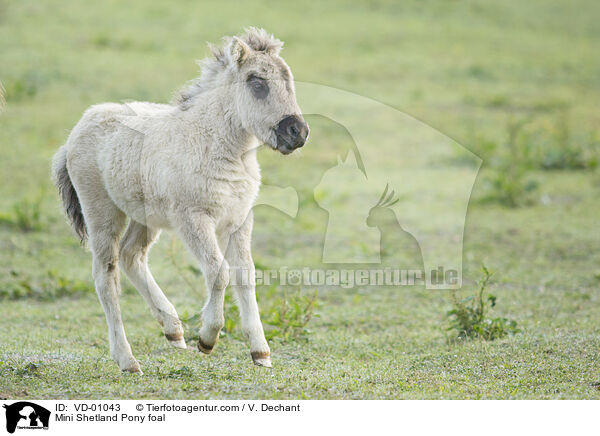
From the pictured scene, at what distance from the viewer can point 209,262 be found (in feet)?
18.0

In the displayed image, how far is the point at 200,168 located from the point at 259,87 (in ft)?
2.36

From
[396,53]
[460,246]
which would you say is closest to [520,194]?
[460,246]

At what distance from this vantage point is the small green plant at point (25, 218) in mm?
10398

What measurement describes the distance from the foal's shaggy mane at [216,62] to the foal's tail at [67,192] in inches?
46.5

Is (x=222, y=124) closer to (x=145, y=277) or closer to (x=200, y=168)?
(x=200, y=168)

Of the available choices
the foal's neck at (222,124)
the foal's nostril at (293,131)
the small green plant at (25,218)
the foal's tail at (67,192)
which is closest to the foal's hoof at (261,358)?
the foal's neck at (222,124)

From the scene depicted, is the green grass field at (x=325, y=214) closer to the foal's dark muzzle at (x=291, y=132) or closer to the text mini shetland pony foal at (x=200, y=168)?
the text mini shetland pony foal at (x=200, y=168)

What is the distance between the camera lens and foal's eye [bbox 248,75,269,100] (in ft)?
18.4

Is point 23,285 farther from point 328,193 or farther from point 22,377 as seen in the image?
point 328,193

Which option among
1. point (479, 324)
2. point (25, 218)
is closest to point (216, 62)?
point (479, 324)

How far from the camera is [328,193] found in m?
12.7
